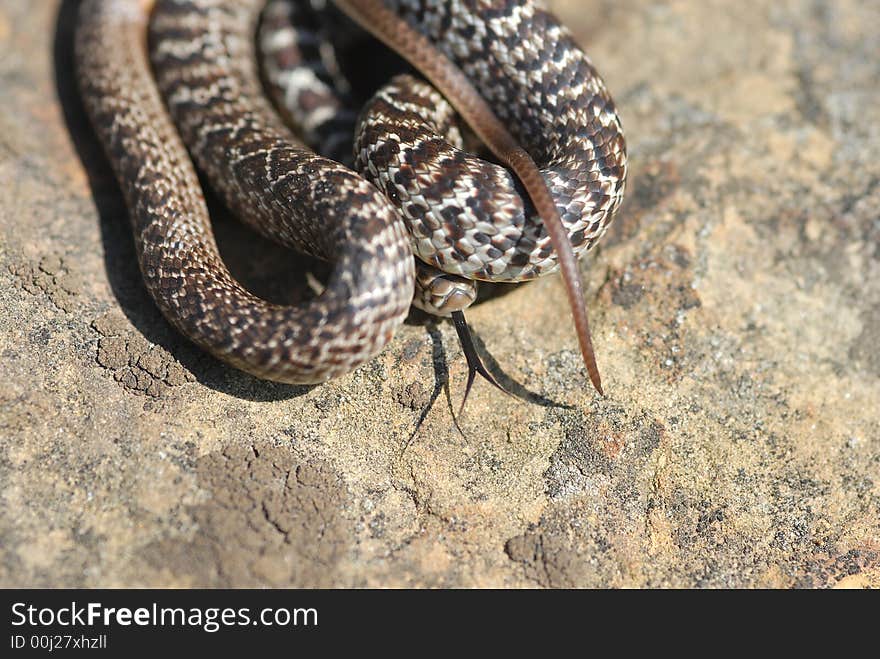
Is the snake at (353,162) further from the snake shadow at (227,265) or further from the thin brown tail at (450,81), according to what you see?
the snake shadow at (227,265)

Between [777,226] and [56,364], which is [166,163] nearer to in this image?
[56,364]

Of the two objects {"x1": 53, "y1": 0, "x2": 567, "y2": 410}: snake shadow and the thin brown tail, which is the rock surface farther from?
the thin brown tail

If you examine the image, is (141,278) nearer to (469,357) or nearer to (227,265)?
(227,265)

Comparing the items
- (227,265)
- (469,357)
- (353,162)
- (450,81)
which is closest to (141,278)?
(227,265)

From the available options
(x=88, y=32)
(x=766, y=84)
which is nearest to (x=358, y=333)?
(x=88, y=32)

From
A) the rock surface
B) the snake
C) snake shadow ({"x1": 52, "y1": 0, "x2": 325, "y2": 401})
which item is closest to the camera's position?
A: the rock surface

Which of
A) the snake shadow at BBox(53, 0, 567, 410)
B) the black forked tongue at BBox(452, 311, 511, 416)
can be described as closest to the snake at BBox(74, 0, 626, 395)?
the black forked tongue at BBox(452, 311, 511, 416)
